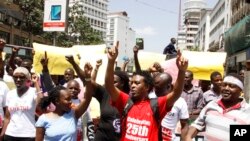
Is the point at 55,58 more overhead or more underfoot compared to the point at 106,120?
more overhead

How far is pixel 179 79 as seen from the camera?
4262mm

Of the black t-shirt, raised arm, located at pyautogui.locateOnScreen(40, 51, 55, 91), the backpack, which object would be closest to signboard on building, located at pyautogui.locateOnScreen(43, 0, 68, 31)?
raised arm, located at pyautogui.locateOnScreen(40, 51, 55, 91)

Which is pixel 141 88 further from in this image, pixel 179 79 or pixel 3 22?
pixel 3 22

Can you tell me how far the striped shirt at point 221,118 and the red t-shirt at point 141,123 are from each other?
0.46 m

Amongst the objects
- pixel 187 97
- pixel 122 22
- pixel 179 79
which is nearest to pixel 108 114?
pixel 179 79

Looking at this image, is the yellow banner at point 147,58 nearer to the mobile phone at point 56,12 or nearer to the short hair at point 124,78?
the mobile phone at point 56,12

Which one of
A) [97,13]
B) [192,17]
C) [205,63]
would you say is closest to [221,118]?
[205,63]

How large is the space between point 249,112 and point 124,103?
1.16 meters

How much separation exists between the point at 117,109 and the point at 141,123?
0.53 metres

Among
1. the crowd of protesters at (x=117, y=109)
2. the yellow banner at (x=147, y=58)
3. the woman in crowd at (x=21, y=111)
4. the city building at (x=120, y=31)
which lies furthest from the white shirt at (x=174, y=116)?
the city building at (x=120, y=31)

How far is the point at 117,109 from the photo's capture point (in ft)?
15.5

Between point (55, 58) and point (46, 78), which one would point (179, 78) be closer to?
point (46, 78)

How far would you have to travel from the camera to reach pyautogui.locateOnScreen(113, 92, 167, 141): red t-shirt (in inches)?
167

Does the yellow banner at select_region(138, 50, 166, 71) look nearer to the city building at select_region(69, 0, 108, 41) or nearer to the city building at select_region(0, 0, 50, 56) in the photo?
the city building at select_region(0, 0, 50, 56)
